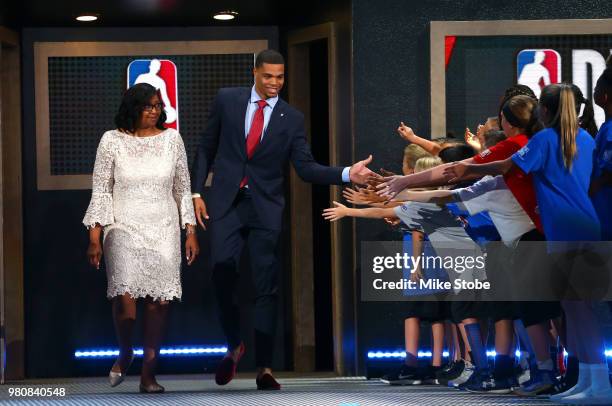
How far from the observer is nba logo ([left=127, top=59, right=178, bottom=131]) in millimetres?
8812

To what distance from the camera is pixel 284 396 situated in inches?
238

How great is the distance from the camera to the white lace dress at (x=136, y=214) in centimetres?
666

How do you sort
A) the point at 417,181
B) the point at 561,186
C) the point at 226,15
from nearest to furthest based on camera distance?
the point at 561,186 → the point at 417,181 → the point at 226,15

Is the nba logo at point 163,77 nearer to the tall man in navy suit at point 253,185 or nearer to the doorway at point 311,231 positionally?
the doorway at point 311,231

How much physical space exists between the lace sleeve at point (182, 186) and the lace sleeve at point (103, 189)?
0.35 metres

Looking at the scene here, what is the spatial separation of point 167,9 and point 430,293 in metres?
2.74

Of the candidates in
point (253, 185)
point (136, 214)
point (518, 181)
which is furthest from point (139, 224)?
point (518, 181)

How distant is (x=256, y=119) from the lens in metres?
6.78

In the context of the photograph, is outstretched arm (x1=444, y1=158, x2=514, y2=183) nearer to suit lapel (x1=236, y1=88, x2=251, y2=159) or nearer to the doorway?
suit lapel (x1=236, y1=88, x2=251, y2=159)

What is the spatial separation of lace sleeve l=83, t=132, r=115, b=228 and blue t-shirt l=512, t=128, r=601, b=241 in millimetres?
2252

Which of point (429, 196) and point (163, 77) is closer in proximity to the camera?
point (429, 196)

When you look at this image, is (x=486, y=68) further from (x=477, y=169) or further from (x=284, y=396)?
(x=284, y=396)

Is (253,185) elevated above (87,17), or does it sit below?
below

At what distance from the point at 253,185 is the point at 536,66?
7.35 feet
